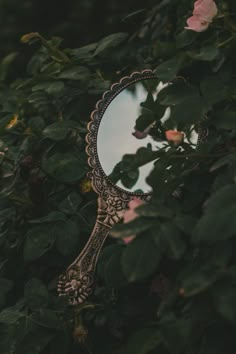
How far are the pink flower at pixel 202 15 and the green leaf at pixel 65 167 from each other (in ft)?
1.24

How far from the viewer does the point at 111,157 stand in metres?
1.72

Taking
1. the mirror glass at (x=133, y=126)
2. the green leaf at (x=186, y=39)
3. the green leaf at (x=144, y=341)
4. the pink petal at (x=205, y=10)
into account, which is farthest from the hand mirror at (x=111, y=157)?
the green leaf at (x=144, y=341)

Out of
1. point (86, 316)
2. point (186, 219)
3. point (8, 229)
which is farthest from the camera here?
point (8, 229)

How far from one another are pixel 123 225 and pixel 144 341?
214 millimetres

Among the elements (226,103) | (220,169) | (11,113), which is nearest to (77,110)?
(11,113)

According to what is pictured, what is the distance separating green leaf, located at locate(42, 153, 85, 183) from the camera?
1.73 metres

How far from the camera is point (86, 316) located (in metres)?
1.69

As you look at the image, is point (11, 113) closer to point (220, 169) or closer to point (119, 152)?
point (119, 152)

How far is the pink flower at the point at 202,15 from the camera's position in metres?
1.63

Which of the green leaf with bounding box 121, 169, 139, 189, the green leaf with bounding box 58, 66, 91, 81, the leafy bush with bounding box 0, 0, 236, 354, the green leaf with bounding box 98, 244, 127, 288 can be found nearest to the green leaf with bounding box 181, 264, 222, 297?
the leafy bush with bounding box 0, 0, 236, 354

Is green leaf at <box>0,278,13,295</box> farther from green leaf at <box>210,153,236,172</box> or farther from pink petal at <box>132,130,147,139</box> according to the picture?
green leaf at <box>210,153,236,172</box>

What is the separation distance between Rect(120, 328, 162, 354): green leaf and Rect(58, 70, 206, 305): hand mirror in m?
0.32

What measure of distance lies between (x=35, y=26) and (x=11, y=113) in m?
1.96

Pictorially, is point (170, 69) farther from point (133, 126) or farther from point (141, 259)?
point (141, 259)
